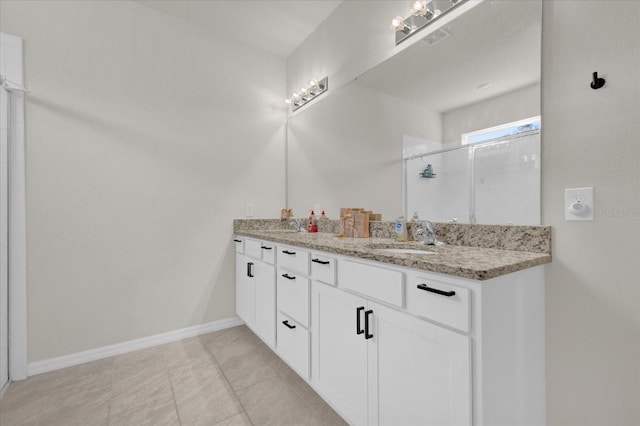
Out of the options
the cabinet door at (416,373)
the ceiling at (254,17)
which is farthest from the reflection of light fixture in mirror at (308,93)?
the cabinet door at (416,373)

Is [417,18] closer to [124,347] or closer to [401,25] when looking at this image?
[401,25]

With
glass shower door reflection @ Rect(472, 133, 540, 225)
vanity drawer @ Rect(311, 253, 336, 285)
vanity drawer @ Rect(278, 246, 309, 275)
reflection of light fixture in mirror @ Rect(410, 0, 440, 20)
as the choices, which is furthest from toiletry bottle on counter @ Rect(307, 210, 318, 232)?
reflection of light fixture in mirror @ Rect(410, 0, 440, 20)

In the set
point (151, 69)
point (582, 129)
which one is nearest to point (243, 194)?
point (151, 69)

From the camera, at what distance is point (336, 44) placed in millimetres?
2258

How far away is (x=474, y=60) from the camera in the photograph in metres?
1.37

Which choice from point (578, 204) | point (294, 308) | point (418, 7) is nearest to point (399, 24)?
point (418, 7)

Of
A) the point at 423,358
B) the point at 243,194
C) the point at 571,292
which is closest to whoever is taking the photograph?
the point at 423,358

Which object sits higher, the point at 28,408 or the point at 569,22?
the point at 569,22

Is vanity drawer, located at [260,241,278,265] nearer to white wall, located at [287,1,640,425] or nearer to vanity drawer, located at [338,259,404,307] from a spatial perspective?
vanity drawer, located at [338,259,404,307]

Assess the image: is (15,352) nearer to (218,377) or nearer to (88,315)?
(88,315)

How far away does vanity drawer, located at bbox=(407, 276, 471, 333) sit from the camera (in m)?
0.82

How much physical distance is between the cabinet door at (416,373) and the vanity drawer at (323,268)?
264 mm

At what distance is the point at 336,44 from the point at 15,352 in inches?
119

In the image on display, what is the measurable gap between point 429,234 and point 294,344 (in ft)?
3.17
